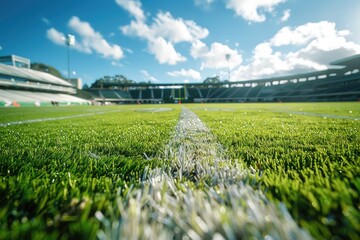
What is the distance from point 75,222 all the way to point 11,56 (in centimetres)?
6974

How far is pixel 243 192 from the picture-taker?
0.76m

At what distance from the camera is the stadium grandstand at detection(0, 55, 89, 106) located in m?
33.1

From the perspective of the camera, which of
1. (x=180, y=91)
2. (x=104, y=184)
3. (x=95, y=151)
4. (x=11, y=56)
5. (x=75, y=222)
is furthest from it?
(x=180, y=91)

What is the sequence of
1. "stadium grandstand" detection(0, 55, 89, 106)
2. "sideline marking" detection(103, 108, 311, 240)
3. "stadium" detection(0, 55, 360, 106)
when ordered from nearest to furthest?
"sideline marking" detection(103, 108, 311, 240)
"stadium grandstand" detection(0, 55, 89, 106)
"stadium" detection(0, 55, 360, 106)

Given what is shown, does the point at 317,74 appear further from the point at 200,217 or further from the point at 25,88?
the point at 25,88

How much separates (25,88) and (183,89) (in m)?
47.9

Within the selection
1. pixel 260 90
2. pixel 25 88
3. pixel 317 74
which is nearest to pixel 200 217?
pixel 25 88

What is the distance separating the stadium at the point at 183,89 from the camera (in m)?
39.4

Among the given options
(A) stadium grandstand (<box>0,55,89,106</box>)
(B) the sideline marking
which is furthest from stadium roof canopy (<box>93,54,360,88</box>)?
(B) the sideline marking

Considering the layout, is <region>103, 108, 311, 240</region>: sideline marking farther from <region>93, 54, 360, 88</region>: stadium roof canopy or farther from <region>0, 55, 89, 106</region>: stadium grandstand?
<region>93, 54, 360, 88</region>: stadium roof canopy

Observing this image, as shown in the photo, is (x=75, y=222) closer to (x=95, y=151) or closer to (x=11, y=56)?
(x=95, y=151)

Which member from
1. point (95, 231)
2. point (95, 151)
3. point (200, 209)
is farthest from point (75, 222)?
point (95, 151)

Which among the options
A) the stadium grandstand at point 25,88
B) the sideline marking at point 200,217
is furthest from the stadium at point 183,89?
the sideline marking at point 200,217

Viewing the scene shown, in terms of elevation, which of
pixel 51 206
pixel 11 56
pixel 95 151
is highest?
pixel 11 56
